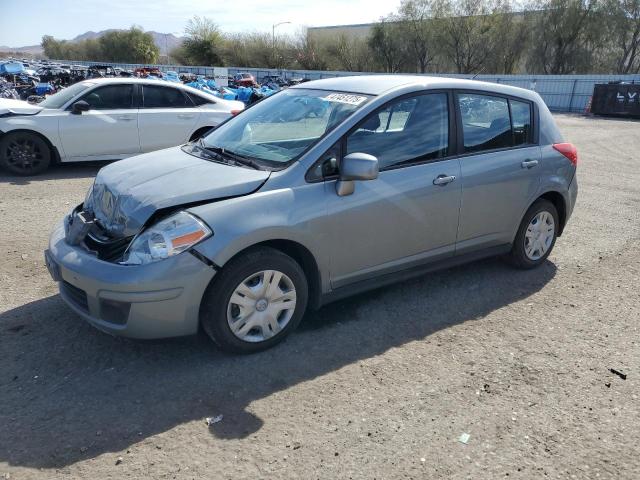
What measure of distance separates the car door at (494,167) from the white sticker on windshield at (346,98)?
91 cm

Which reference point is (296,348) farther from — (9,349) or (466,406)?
(9,349)

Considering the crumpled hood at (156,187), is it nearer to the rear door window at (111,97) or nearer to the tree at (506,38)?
the rear door window at (111,97)

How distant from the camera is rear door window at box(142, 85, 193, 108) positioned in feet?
30.8

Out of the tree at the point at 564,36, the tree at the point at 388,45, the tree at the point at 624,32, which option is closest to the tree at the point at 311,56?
the tree at the point at 388,45

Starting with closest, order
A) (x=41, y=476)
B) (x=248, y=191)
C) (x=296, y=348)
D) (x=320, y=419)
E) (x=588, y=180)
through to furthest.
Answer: (x=41, y=476) < (x=320, y=419) < (x=248, y=191) < (x=296, y=348) < (x=588, y=180)

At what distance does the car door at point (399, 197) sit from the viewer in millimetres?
3730

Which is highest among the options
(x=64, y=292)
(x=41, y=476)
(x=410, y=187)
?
(x=410, y=187)

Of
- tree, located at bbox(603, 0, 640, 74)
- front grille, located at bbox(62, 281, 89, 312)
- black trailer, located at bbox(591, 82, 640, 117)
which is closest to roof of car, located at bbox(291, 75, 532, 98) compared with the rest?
front grille, located at bbox(62, 281, 89, 312)

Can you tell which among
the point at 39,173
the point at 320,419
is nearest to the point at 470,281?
the point at 320,419

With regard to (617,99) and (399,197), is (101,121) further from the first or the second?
(617,99)

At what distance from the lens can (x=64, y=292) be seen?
3531mm

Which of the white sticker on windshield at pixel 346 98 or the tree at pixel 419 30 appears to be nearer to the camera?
the white sticker on windshield at pixel 346 98

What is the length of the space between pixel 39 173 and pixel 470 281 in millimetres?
7293

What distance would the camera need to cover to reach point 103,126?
8.88 meters
